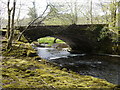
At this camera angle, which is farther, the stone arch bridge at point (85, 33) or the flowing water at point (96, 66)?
the stone arch bridge at point (85, 33)

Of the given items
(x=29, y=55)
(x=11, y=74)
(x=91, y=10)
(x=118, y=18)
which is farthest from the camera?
(x=91, y=10)

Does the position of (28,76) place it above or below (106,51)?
above

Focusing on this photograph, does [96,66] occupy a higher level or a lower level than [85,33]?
lower

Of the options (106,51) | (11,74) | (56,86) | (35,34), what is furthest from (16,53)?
(106,51)

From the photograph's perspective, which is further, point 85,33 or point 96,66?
point 85,33

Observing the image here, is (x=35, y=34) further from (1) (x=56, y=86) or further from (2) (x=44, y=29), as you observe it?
(1) (x=56, y=86)

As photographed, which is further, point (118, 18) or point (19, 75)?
point (118, 18)

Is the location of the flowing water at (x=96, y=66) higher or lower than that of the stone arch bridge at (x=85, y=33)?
lower

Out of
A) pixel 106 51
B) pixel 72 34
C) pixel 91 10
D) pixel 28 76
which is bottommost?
pixel 106 51

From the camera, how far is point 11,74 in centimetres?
491

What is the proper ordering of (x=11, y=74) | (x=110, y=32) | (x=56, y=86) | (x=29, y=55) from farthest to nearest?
1. (x=110, y=32)
2. (x=29, y=55)
3. (x=11, y=74)
4. (x=56, y=86)

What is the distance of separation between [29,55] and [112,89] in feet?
16.8

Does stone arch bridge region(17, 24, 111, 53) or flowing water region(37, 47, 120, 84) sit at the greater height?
stone arch bridge region(17, 24, 111, 53)

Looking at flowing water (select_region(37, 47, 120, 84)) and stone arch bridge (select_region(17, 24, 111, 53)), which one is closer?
flowing water (select_region(37, 47, 120, 84))
